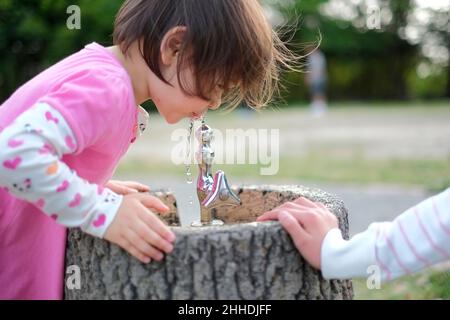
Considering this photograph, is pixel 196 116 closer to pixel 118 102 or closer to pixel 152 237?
pixel 118 102

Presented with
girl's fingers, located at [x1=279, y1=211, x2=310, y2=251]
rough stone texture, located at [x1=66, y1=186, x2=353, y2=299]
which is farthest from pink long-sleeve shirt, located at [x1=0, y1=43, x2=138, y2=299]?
girl's fingers, located at [x1=279, y1=211, x2=310, y2=251]

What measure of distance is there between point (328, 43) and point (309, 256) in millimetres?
19881

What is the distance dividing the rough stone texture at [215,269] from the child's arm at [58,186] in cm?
4

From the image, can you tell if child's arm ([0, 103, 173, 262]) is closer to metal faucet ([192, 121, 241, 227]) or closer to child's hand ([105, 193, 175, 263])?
Answer: child's hand ([105, 193, 175, 263])

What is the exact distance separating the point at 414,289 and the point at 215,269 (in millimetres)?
1511

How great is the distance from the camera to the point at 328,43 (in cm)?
2052

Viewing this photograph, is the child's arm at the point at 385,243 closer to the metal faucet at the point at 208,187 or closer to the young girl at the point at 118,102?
the young girl at the point at 118,102

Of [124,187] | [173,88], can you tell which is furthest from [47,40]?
[173,88]

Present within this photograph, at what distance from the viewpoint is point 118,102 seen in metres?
1.25

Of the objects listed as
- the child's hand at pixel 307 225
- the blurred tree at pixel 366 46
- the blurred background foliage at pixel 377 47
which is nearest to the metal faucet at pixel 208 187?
the child's hand at pixel 307 225

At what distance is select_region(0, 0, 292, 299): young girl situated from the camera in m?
1.16

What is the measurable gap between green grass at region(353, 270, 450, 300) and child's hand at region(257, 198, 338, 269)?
117 cm
